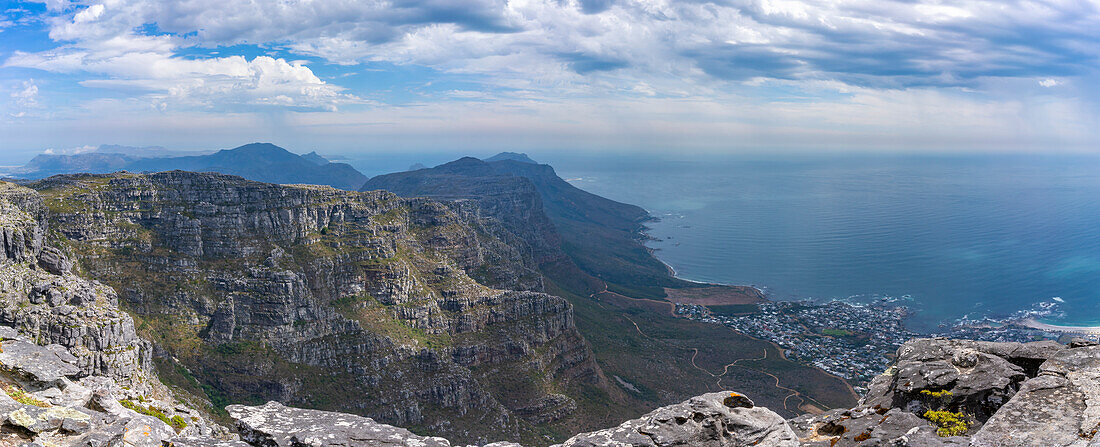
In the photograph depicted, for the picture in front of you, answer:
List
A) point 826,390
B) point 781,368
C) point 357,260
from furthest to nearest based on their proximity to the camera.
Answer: point 781,368 < point 826,390 < point 357,260

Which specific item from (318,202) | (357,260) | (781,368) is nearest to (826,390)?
(781,368)

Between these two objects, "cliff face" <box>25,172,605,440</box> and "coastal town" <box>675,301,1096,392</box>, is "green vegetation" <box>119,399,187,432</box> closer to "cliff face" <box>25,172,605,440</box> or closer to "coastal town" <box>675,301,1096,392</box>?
"cliff face" <box>25,172,605,440</box>

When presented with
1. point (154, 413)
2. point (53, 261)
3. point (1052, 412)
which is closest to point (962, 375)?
point (1052, 412)

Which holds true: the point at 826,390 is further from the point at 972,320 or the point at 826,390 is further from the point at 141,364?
the point at 141,364

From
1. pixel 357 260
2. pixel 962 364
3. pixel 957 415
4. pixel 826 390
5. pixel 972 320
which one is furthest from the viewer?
pixel 972 320

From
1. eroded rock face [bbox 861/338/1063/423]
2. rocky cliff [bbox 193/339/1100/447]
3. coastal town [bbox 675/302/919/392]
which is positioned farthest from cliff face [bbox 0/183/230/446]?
coastal town [bbox 675/302/919/392]

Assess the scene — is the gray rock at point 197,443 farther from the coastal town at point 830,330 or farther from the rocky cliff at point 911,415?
the coastal town at point 830,330
